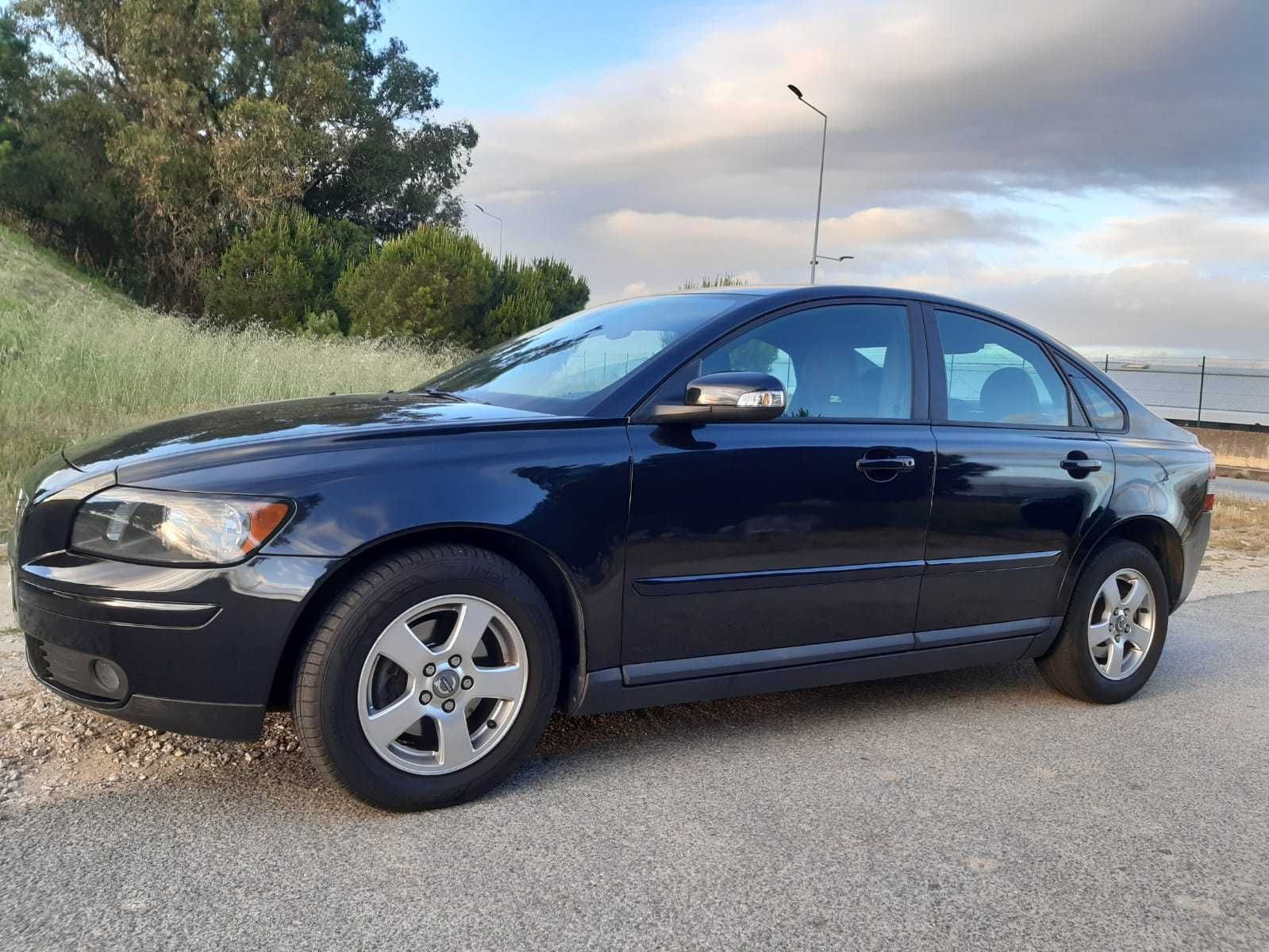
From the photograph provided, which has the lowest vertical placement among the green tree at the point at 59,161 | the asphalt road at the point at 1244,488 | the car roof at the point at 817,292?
the asphalt road at the point at 1244,488

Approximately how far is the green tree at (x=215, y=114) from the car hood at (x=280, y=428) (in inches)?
1239

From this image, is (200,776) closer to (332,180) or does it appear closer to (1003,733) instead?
Result: (1003,733)

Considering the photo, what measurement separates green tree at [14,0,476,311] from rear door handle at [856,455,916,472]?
32.1 m

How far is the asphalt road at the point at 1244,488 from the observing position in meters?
15.8

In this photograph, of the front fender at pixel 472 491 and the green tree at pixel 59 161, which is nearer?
the front fender at pixel 472 491

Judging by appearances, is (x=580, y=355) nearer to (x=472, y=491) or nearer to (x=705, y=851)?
(x=472, y=491)

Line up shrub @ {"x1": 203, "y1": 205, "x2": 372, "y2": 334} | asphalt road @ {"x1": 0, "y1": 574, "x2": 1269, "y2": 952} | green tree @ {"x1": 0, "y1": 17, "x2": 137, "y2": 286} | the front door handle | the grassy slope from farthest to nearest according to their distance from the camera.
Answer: green tree @ {"x1": 0, "y1": 17, "x2": 137, "y2": 286}
shrub @ {"x1": 203, "y1": 205, "x2": 372, "y2": 334}
the grassy slope
the front door handle
asphalt road @ {"x1": 0, "y1": 574, "x2": 1269, "y2": 952}

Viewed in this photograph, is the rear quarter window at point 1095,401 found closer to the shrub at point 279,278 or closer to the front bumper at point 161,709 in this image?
the front bumper at point 161,709

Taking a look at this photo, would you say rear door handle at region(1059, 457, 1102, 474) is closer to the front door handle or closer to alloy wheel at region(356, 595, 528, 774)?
the front door handle

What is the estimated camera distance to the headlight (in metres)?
2.81

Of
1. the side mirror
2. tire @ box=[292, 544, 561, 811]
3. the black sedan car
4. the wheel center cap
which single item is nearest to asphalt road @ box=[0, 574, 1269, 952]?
tire @ box=[292, 544, 561, 811]

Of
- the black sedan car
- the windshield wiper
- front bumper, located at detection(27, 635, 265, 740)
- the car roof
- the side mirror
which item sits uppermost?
the car roof

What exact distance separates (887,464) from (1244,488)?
53.2 feet

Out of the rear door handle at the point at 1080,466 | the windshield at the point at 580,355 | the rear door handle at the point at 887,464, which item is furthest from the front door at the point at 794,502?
the rear door handle at the point at 1080,466
